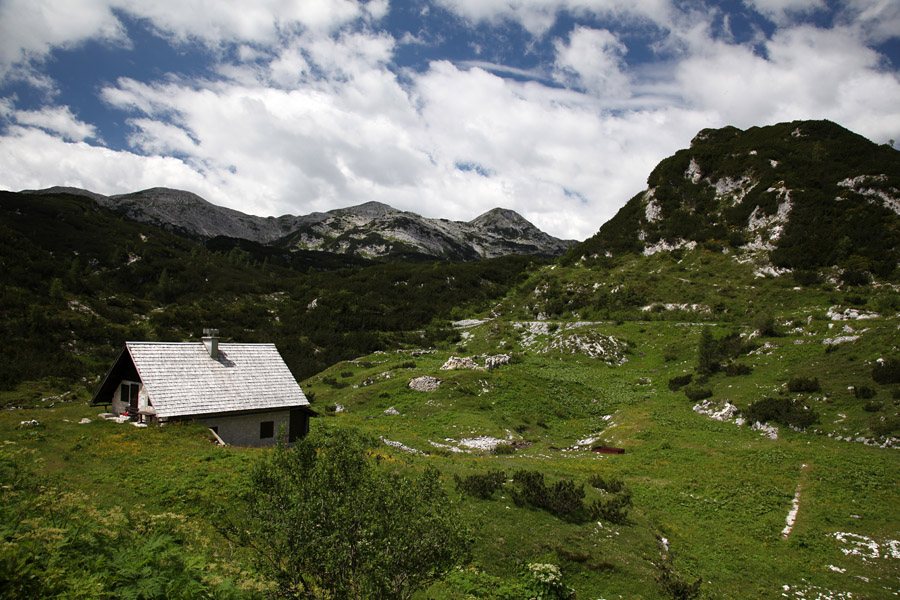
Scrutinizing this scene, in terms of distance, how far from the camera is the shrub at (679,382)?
38.0m

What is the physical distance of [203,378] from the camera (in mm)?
23812

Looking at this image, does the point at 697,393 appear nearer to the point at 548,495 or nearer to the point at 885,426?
the point at 885,426

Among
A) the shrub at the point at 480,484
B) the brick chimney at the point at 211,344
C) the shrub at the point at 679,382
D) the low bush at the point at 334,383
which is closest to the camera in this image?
the shrub at the point at 480,484

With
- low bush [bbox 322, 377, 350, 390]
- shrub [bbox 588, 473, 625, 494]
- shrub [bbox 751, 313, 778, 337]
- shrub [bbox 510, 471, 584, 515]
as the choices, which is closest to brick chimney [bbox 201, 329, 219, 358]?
shrub [bbox 510, 471, 584, 515]

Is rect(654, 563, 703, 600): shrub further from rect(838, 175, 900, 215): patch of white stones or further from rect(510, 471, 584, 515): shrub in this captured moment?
rect(838, 175, 900, 215): patch of white stones

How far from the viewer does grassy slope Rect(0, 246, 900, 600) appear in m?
13.4

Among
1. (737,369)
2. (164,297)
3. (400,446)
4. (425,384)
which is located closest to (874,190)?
(737,369)

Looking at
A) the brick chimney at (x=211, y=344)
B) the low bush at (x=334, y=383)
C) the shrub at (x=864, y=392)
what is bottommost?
the low bush at (x=334, y=383)

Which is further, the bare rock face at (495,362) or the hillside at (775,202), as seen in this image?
the hillside at (775,202)

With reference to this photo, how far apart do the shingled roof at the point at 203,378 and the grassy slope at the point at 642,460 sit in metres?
2.00

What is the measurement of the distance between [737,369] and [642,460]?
661 inches

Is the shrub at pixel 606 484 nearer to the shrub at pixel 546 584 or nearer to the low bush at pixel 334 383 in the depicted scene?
the shrub at pixel 546 584

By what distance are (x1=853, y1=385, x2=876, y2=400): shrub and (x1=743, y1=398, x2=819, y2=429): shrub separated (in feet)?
9.12

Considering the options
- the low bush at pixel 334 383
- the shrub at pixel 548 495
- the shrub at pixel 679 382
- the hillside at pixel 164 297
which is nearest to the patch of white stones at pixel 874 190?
the shrub at pixel 679 382
